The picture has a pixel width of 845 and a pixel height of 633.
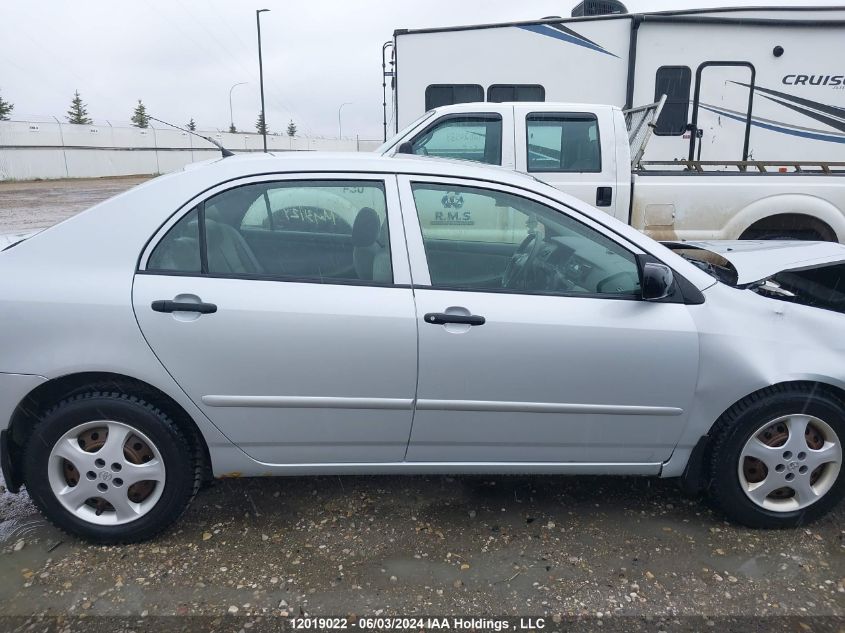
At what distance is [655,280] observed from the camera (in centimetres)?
266

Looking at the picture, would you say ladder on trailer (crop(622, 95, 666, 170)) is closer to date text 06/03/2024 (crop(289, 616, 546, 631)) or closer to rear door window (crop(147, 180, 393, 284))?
rear door window (crop(147, 180, 393, 284))

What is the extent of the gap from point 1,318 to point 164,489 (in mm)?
928

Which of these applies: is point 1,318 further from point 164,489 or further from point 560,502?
point 560,502

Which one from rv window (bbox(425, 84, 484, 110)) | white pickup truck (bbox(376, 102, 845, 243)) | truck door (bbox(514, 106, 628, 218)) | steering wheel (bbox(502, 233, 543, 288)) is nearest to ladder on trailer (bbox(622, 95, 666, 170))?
white pickup truck (bbox(376, 102, 845, 243))

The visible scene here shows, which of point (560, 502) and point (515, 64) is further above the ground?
point (515, 64)

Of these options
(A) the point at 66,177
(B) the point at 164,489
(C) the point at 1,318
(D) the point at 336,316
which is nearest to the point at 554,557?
(D) the point at 336,316

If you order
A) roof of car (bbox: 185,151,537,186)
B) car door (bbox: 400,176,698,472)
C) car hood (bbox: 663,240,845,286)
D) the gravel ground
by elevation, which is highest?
roof of car (bbox: 185,151,537,186)

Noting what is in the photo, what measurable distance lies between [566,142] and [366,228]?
3.49 meters

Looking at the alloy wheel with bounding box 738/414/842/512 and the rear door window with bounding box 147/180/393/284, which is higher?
the rear door window with bounding box 147/180/393/284

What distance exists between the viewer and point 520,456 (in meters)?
2.88

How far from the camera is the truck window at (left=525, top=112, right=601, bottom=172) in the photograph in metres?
5.75

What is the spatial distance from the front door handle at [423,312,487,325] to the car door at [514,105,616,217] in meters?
3.33

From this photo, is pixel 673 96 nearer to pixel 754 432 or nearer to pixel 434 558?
pixel 754 432

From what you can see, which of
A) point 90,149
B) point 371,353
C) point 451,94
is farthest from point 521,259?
point 90,149
